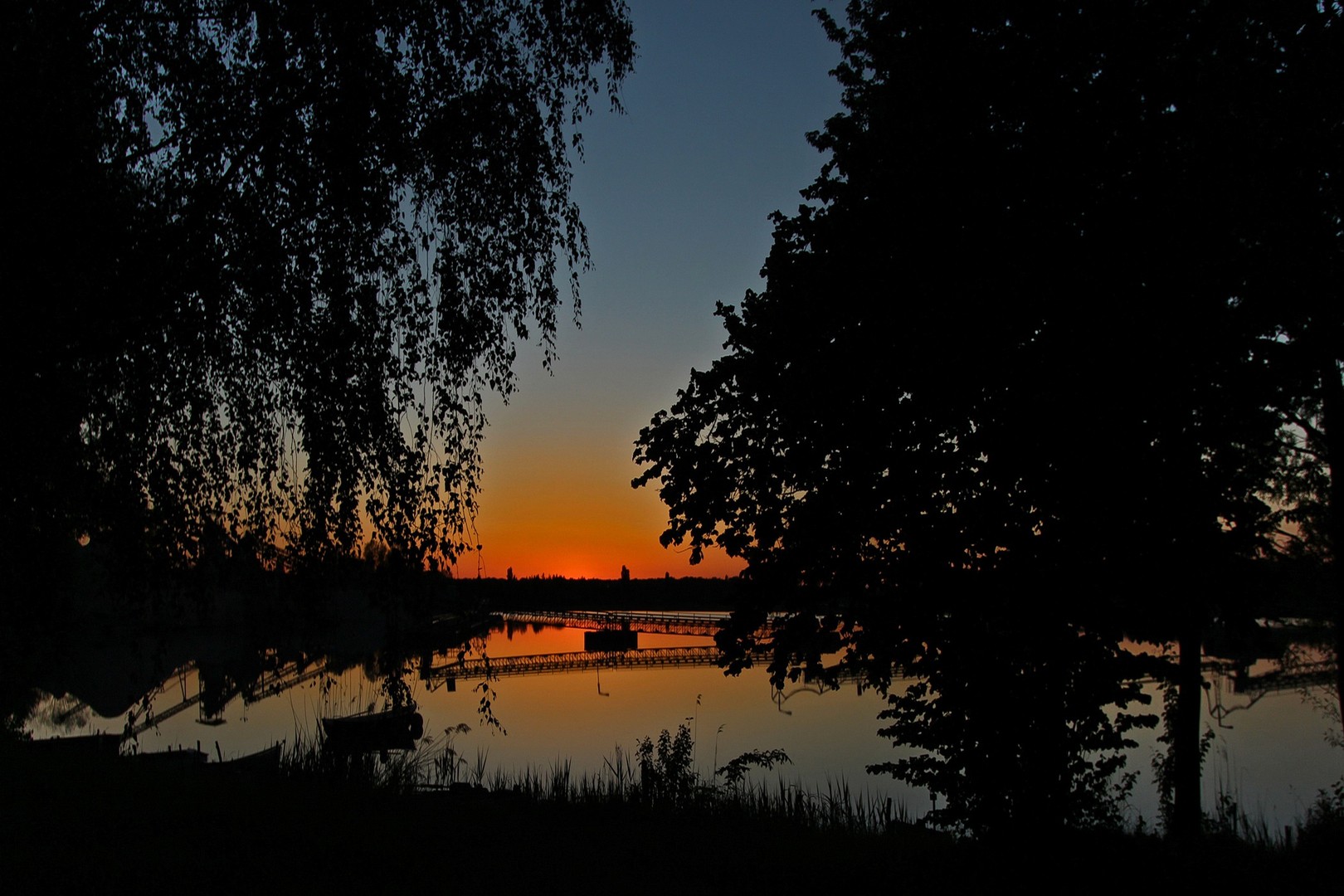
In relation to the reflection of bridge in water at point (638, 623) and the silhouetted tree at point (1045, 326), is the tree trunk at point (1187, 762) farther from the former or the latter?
the reflection of bridge in water at point (638, 623)

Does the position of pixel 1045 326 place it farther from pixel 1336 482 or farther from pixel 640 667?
pixel 640 667

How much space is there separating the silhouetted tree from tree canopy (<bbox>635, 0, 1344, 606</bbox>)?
33 millimetres

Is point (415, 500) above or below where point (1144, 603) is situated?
above

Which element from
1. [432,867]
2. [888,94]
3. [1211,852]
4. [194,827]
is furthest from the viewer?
[888,94]

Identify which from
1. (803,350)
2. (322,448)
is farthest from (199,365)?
(803,350)

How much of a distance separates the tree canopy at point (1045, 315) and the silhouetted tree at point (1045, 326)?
3cm

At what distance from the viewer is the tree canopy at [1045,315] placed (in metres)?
8.69

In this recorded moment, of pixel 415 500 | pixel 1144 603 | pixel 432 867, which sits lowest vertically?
pixel 432 867

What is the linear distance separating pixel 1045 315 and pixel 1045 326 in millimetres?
230

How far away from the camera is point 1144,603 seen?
8.67 meters

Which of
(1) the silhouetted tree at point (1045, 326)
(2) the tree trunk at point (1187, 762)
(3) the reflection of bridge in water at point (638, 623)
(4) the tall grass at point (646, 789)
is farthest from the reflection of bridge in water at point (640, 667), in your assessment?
(2) the tree trunk at point (1187, 762)

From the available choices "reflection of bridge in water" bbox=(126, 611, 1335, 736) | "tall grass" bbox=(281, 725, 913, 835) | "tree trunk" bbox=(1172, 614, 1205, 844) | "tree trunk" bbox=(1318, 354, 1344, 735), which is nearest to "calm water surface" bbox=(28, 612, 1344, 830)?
"reflection of bridge in water" bbox=(126, 611, 1335, 736)

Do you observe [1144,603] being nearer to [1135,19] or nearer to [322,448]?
[1135,19]

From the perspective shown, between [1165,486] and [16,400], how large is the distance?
9443mm
